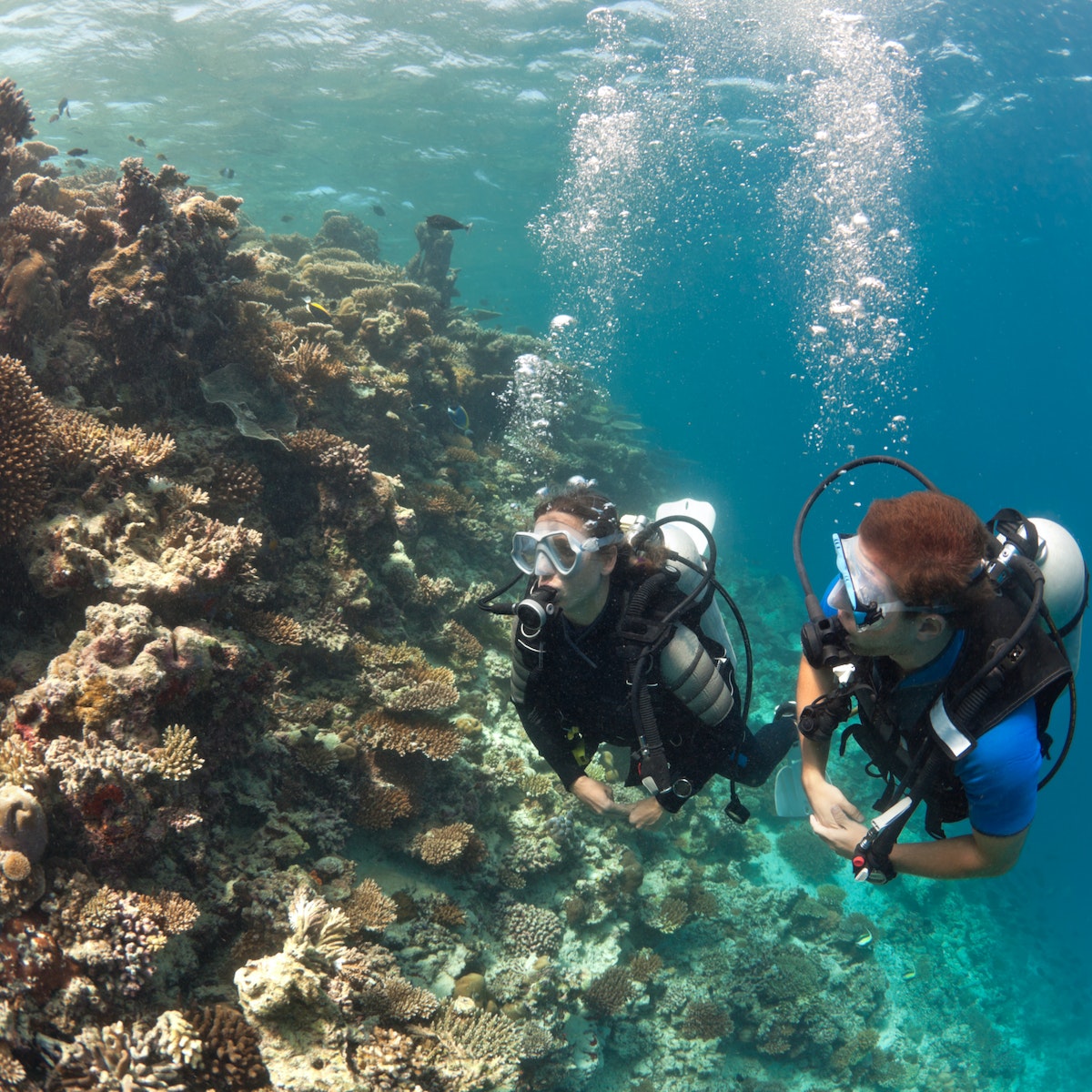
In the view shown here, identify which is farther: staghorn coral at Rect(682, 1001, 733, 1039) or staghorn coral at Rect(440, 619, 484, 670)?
staghorn coral at Rect(682, 1001, 733, 1039)

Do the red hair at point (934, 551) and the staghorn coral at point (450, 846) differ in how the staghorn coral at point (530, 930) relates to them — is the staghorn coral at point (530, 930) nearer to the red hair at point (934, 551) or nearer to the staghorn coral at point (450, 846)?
the staghorn coral at point (450, 846)

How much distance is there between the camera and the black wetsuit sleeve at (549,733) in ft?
13.0

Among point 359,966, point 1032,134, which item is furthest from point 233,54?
point 1032,134

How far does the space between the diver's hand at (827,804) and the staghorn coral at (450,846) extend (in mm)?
3346

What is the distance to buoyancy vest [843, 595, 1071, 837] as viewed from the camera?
2.33 metres

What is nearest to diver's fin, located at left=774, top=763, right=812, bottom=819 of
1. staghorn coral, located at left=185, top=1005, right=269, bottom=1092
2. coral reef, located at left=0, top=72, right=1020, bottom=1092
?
coral reef, located at left=0, top=72, right=1020, bottom=1092

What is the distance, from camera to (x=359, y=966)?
3432mm

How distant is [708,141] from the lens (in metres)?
28.3

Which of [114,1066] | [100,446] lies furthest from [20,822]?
[100,446]

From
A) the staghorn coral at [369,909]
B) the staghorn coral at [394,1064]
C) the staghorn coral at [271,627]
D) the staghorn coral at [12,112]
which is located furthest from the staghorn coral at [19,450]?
the staghorn coral at [12,112]

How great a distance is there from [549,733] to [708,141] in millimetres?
32827

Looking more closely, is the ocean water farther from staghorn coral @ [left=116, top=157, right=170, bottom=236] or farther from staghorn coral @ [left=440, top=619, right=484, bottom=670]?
staghorn coral @ [left=116, top=157, right=170, bottom=236]

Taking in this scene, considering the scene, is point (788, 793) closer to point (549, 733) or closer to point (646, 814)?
point (646, 814)

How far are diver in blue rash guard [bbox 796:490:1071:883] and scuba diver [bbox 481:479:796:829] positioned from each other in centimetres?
88
